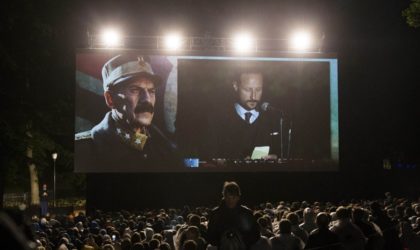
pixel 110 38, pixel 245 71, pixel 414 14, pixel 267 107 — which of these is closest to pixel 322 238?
pixel 267 107

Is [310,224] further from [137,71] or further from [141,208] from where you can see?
[141,208]

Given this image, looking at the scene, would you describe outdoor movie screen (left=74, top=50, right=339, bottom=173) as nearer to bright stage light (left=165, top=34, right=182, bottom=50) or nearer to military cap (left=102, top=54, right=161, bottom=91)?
military cap (left=102, top=54, right=161, bottom=91)

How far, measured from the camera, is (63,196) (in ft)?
130

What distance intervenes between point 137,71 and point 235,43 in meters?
3.07

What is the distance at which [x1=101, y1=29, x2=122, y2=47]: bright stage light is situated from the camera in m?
17.6

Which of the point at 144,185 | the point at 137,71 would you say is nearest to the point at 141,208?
the point at 144,185

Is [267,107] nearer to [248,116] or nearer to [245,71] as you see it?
[248,116]

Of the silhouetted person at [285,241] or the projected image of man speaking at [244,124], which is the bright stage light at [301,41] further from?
the silhouetted person at [285,241]

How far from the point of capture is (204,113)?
18266 mm

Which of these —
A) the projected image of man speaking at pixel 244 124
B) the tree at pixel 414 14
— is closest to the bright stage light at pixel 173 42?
the projected image of man speaking at pixel 244 124

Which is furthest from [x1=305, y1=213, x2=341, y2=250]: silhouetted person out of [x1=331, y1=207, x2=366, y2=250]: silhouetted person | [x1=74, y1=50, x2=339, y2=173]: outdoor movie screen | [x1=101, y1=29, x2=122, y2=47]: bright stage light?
[x1=101, y1=29, x2=122, y2=47]: bright stage light

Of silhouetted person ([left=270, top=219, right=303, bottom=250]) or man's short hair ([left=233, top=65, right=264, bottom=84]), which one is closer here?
silhouetted person ([left=270, top=219, right=303, bottom=250])

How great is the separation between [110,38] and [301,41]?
572 cm

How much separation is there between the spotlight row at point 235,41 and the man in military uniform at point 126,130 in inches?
22.9
